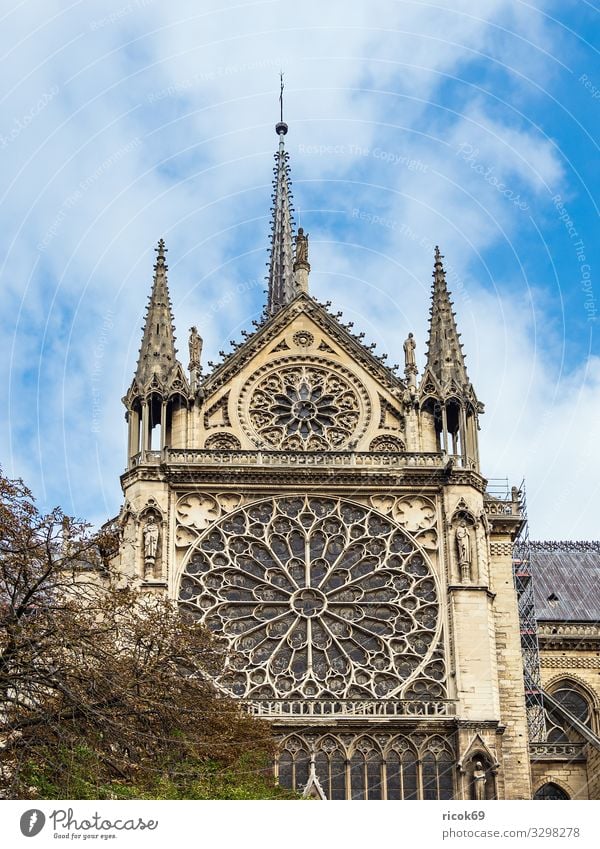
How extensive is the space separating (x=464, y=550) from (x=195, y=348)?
940 cm

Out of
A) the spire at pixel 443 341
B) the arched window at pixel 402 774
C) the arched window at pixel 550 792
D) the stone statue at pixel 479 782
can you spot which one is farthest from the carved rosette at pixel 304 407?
the arched window at pixel 550 792

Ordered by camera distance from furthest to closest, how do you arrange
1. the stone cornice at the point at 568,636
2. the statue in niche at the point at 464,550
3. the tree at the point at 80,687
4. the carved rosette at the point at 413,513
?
the stone cornice at the point at 568,636
the carved rosette at the point at 413,513
the statue in niche at the point at 464,550
the tree at the point at 80,687

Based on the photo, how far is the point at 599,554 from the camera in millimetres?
52531

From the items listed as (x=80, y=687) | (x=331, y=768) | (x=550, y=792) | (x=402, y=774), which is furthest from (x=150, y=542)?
(x=80, y=687)

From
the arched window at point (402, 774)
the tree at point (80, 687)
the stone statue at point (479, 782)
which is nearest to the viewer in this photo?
the tree at point (80, 687)

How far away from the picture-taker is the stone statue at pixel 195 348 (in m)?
40.3

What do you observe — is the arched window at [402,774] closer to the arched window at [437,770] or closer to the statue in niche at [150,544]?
the arched window at [437,770]

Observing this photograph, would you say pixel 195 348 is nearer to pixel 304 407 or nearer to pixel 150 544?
pixel 304 407

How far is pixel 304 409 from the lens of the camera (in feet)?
131

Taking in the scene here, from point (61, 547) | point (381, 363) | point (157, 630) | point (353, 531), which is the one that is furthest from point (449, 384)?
point (61, 547)

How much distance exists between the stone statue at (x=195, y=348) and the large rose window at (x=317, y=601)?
15.8 ft

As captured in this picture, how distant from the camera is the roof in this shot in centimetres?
4847
